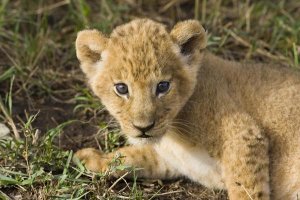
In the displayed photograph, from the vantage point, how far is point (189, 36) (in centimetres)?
562

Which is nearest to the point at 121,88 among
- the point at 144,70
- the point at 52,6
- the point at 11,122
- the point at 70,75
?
the point at 144,70

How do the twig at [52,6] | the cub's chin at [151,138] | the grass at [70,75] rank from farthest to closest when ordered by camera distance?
the twig at [52,6] → the grass at [70,75] → the cub's chin at [151,138]

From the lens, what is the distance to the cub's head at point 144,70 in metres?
5.34

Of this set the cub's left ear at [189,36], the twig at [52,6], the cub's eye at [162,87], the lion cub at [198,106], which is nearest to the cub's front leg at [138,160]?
the lion cub at [198,106]

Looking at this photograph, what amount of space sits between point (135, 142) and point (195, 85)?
27.4 inches

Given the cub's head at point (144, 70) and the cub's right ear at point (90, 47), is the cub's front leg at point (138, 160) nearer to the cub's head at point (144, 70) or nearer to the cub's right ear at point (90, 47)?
the cub's head at point (144, 70)

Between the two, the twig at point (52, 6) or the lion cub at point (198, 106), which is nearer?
the lion cub at point (198, 106)

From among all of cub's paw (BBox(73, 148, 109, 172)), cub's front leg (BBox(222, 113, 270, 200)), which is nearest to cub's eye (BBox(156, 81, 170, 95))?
cub's front leg (BBox(222, 113, 270, 200))

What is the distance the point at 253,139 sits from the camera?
212 inches

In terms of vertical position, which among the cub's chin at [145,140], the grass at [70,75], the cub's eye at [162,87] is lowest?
the grass at [70,75]

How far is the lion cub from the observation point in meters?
5.34

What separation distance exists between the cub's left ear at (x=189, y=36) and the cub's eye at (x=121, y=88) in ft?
1.88

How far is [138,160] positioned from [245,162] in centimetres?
116

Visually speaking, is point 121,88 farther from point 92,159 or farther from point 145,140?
point 92,159
